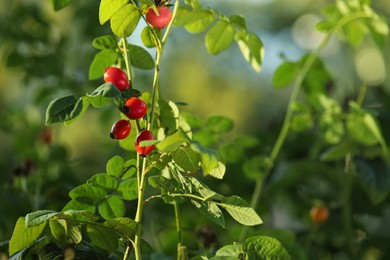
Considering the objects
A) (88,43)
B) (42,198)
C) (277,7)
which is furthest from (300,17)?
(42,198)

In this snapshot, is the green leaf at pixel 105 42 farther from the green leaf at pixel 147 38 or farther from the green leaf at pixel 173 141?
the green leaf at pixel 173 141

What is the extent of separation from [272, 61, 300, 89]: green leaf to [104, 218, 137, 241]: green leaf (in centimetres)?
67

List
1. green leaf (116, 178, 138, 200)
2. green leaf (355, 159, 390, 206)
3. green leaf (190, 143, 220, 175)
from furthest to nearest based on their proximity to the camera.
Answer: green leaf (355, 159, 390, 206)
green leaf (116, 178, 138, 200)
green leaf (190, 143, 220, 175)

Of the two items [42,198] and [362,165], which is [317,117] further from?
[42,198]

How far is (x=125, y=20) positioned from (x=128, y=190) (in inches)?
8.4

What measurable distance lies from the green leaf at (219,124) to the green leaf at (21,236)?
0.41 meters

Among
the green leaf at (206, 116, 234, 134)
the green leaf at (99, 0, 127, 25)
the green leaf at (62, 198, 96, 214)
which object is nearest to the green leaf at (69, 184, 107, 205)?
the green leaf at (62, 198, 96, 214)

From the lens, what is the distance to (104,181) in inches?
29.7

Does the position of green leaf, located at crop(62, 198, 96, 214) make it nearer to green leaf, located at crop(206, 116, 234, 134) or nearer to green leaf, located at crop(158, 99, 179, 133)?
green leaf, located at crop(158, 99, 179, 133)

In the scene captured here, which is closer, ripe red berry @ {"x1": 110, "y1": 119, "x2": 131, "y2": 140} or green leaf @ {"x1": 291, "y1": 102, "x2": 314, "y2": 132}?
ripe red berry @ {"x1": 110, "y1": 119, "x2": 131, "y2": 140}

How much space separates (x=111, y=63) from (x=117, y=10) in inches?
5.7

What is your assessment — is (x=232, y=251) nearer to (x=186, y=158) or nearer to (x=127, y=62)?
(x=186, y=158)

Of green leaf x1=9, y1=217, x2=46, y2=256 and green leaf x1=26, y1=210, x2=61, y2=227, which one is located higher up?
green leaf x1=26, y1=210, x2=61, y2=227

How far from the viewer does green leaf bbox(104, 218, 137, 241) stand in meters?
0.67
